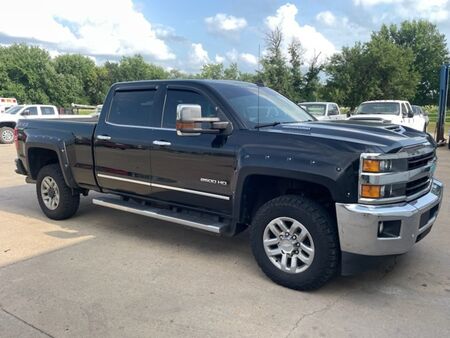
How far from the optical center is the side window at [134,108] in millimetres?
5012

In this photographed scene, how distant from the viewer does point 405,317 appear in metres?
3.34

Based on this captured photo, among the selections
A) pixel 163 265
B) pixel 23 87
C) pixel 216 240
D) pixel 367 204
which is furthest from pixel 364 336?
pixel 23 87

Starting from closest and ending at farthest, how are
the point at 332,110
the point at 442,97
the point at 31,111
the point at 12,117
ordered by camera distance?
the point at 442,97 < the point at 332,110 < the point at 12,117 < the point at 31,111

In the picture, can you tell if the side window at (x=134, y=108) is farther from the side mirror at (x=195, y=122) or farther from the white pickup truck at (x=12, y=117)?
the white pickup truck at (x=12, y=117)

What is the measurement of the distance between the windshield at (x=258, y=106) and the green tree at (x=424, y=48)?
2179 inches

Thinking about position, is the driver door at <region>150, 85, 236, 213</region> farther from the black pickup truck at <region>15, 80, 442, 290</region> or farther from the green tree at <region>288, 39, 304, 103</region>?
the green tree at <region>288, 39, 304, 103</region>

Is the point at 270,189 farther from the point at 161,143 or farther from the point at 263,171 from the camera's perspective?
the point at 161,143

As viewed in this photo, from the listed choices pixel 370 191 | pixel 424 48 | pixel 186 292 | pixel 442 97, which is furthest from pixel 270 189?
pixel 424 48

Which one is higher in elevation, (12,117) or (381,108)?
(381,108)

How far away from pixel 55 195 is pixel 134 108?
76.2 inches

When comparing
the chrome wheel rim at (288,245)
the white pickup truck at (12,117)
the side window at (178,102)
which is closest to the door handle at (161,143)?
the side window at (178,102)

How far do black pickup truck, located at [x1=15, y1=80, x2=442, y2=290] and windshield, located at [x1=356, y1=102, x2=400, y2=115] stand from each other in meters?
11.6

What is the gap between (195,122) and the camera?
13.2 ft

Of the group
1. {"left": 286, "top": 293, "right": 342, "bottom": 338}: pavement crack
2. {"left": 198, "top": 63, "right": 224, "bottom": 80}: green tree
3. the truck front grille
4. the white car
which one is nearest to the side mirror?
the truck front grille
